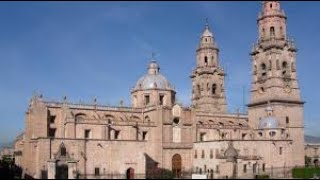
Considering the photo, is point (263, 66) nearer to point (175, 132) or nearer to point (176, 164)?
point (175, 132)

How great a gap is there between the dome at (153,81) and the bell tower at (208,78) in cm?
1276

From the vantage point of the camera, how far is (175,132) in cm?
7156

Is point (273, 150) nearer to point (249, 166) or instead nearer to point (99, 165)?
point (249, 166)

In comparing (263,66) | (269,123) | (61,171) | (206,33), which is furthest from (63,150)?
(206,33)

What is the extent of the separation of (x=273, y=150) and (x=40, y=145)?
97.6 ft

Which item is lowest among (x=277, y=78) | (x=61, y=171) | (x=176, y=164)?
(x=61, y=171)

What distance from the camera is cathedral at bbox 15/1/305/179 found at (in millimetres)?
62438

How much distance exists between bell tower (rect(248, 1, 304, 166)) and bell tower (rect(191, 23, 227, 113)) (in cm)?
935

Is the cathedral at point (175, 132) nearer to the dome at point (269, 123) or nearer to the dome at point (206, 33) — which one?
the dome at point (269, 123)

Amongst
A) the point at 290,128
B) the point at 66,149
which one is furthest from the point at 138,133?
the point at 290,128

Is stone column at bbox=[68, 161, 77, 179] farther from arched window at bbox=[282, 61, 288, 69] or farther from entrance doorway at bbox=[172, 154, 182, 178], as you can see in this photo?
arched window at bbox=[282, 61, 288, 69]

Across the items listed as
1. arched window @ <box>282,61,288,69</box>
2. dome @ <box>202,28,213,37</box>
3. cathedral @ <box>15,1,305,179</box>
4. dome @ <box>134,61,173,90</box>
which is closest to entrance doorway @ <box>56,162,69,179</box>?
cathedral @ <box>15,1,305,179</box>

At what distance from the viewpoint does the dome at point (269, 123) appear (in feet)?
238

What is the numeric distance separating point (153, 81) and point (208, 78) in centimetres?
1598
